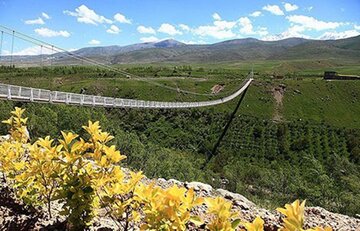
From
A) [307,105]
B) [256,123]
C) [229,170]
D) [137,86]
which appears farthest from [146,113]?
[307,105]

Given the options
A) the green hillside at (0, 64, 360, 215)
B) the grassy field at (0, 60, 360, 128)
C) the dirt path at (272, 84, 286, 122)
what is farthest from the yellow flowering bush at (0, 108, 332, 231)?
the dirt path at (272, 84, 286, 122)

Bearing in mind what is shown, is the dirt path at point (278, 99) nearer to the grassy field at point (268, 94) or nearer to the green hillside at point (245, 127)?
the green hillside at point (245, 127)

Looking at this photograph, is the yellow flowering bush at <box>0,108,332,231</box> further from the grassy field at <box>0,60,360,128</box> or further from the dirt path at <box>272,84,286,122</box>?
the dirt path at <box>272,84,286,122</box>

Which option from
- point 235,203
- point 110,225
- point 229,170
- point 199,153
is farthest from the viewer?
point 199,153

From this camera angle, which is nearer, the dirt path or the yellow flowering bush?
the yellow flowering bush

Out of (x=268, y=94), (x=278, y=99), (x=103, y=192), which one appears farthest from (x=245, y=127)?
(x=103, y=192)

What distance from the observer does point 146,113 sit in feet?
178

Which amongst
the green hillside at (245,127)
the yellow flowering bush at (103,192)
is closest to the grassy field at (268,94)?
the green hillside at (245,127)

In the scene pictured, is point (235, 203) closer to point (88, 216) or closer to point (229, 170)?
point (88, 216)

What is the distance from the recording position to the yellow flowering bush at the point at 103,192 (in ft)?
5.61

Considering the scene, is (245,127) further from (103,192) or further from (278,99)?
(103,192)

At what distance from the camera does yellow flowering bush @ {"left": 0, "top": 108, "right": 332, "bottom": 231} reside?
1711mm

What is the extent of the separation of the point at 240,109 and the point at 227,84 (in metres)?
14.5

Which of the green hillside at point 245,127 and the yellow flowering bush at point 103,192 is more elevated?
the yellow flowering bush at point 103,192
